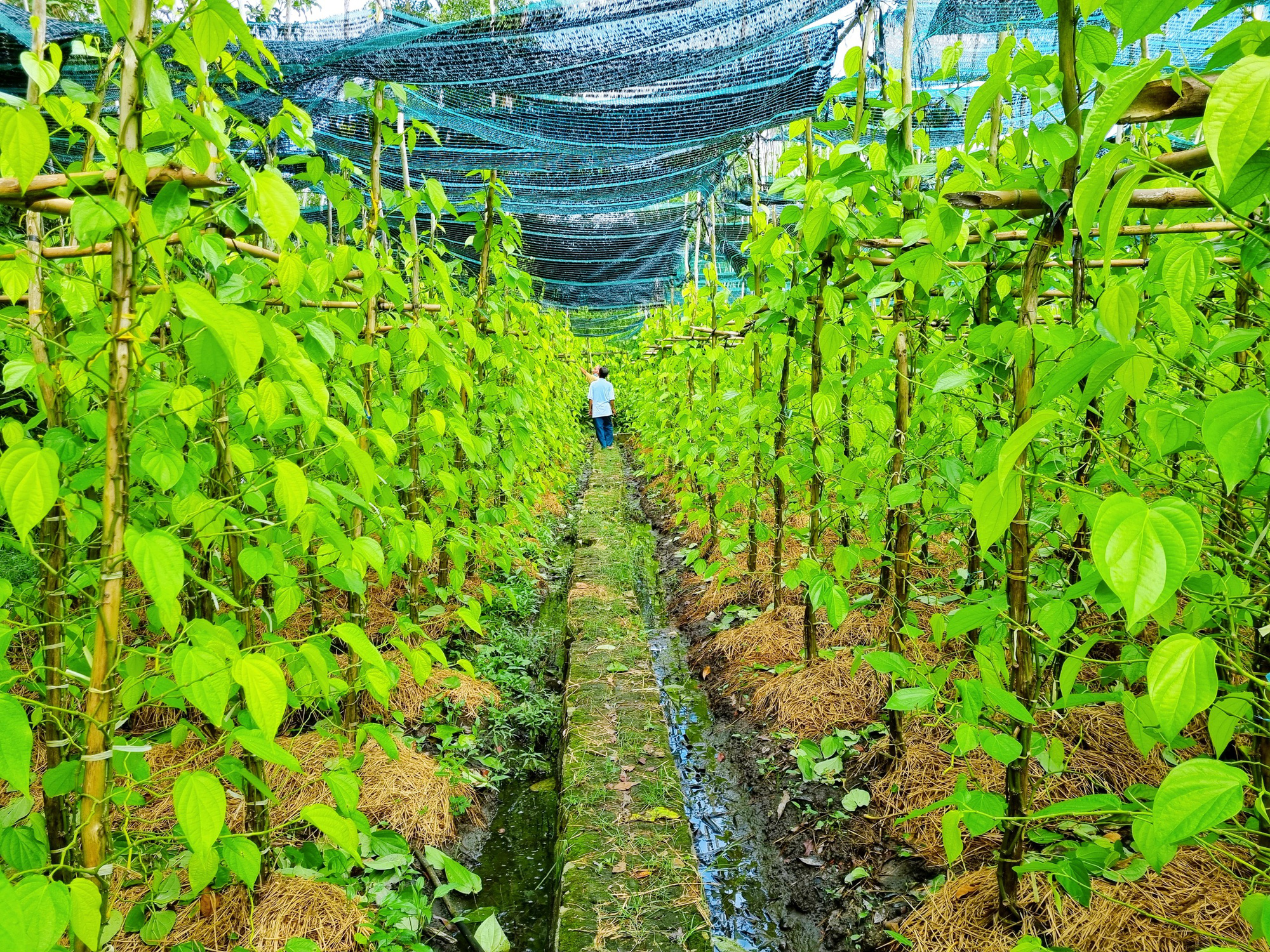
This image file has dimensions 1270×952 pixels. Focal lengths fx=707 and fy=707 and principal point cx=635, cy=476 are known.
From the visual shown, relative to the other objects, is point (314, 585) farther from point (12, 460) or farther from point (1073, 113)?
point (1073, 113)

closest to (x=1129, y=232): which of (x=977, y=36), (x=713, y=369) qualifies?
(x=713, y=369)

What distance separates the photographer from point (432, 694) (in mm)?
2932

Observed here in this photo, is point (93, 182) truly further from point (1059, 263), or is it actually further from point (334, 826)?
point (1059, 263)

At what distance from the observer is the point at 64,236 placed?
4.86 ft

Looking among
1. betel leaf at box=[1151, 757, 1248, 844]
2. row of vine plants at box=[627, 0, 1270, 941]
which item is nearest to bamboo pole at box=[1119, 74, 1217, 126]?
row of vine plants at box=[627, 0, 1270, 941]

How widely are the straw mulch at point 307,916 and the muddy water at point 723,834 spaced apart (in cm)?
98

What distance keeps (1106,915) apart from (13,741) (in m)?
2.04

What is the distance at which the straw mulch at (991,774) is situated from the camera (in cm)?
201

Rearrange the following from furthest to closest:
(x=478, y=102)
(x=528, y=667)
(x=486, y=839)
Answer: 1. (x=478, y=102)
2. (x=528, y=667)
3. (x=486, y=839)

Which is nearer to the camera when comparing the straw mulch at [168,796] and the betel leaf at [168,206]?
the betel leaf at [168,206]

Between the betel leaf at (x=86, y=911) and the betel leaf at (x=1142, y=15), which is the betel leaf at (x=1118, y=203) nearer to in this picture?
the betel leaf at (x=1142, y=15)

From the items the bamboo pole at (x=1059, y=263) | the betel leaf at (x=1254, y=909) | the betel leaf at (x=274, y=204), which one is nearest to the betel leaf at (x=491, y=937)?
the betel leaf at (x=1254, y=909)

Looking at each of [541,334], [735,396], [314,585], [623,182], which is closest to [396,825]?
[314,585]

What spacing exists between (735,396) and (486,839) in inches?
84.7
